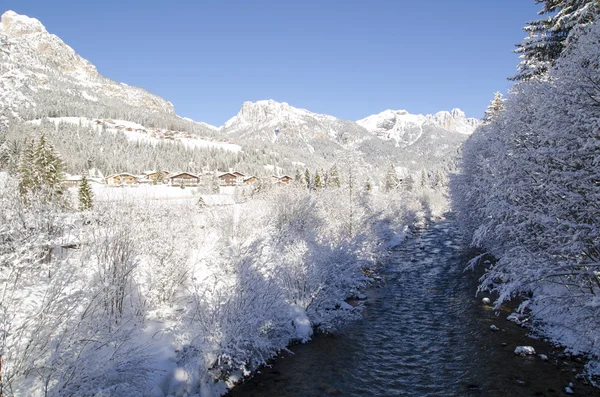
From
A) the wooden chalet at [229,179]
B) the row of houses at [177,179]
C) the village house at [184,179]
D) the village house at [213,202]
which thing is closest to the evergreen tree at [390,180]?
the row of houses at [177,179]

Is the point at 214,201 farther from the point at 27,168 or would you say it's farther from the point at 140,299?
the point at 27,168

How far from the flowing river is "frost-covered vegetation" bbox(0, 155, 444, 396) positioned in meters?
1.11

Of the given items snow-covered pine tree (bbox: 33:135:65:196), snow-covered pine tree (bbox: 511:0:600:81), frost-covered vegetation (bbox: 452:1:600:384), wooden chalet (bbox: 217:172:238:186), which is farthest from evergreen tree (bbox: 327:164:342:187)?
wooden chalet (bbox: 217:172:238:186)

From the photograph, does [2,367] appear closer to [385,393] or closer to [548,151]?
[385,393]

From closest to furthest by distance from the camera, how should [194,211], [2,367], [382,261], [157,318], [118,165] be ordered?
[2,367]
[157,318]
[194,211]
[382,261]
[118,165]

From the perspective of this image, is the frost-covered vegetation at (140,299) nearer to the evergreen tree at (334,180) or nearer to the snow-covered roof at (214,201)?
the snow-covered roof at (214,201)

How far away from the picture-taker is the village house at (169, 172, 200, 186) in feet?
351

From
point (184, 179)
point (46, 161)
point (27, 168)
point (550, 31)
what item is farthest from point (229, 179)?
point (550, 31)

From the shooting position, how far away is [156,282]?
13820mm

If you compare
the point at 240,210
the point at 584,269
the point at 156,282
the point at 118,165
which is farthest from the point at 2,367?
the point at 118,165

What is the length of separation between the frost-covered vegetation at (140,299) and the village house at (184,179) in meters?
88.8

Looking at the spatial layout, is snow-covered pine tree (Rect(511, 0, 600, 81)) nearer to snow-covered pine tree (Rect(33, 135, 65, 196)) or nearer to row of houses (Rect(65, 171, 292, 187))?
snow-covered pine tree (Rect(33, 135, 65, 196))

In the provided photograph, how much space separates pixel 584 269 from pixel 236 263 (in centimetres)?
1067

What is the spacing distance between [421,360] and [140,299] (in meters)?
11.1
